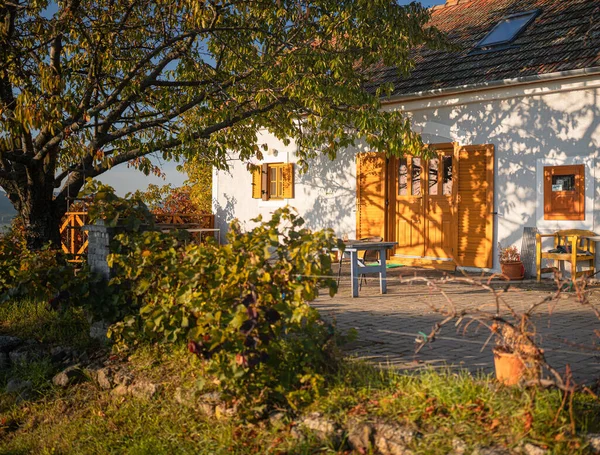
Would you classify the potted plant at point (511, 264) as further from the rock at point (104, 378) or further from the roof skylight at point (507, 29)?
the rock at point (104, 378)

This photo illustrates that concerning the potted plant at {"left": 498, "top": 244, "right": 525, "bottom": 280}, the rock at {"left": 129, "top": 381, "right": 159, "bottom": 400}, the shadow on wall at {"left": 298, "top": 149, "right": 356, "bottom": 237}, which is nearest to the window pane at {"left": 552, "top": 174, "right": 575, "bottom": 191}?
the potted plant at {"left": 498, "top": 244, "right": 525, "bottom": 280}

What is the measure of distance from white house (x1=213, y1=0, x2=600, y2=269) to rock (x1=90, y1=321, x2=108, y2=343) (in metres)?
7.18

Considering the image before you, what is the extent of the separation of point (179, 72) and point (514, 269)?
651 cm

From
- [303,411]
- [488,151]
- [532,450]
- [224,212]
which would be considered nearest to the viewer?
[532,450]

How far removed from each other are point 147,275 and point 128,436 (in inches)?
58.5

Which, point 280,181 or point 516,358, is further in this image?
point 280,181

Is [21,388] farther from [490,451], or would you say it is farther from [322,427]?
[490,451]

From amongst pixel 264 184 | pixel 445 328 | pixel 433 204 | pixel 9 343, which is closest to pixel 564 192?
pixel 433 204

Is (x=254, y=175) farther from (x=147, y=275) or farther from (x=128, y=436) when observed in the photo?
(x=128, y=436)

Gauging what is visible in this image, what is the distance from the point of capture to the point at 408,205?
1355 cm

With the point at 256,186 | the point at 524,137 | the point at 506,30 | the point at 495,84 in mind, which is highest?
the point at 506,30

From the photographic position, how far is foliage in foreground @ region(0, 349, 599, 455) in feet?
13.4

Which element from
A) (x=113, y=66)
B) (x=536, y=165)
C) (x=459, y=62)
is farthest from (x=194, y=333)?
(x=459, y=62)

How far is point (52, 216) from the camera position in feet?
35.1
